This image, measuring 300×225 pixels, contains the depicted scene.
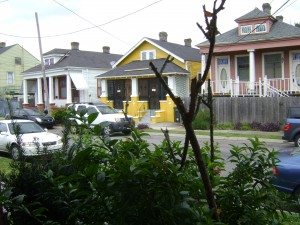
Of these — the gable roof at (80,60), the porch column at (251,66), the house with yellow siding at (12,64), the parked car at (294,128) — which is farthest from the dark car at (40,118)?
the house with yellow siding at (12,64)

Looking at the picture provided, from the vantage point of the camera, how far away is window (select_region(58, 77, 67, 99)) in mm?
41719

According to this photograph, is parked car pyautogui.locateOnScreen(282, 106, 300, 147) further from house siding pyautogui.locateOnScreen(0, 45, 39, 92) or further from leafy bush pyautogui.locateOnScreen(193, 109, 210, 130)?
house siding pyautogui.locateOnScreen(0, 45, 39, 92)

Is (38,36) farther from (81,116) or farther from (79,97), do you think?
(81,116)

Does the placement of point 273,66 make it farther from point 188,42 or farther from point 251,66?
point 188,42

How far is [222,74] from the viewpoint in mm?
31234

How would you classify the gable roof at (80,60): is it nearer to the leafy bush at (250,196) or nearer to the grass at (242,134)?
the grass at (242,134)

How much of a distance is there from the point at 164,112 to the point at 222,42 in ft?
22.1

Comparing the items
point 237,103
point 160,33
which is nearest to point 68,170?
point 237,103

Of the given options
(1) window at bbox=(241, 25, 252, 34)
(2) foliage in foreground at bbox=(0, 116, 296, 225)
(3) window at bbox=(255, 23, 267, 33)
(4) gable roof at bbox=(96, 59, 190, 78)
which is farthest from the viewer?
(4) gable roof at bbox=(96, 59, 190, 78)

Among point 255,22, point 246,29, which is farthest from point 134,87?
point 255,22

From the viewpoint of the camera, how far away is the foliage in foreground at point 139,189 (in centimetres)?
193

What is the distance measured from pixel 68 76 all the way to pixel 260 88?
64.0 feet

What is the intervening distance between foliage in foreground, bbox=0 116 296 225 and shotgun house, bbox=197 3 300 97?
24864mm

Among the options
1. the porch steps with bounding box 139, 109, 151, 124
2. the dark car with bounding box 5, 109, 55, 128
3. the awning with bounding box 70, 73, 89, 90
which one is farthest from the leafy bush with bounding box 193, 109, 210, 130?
the awning with bounding box 70, 73, 89, 90
